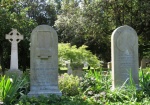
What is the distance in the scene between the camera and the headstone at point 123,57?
26.5 ft

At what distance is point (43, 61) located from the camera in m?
7.53

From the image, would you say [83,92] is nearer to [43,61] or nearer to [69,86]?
[69,86]

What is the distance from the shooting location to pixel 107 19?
72.7ft

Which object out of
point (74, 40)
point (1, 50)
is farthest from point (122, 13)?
point (1, 50)

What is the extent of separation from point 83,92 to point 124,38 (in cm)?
208

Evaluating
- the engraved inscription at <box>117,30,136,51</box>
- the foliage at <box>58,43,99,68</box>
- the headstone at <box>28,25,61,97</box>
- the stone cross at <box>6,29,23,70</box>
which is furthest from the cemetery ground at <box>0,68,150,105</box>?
the foliage at <box>58,43,99,68</box>

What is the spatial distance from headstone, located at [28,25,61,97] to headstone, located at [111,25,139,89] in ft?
5.93

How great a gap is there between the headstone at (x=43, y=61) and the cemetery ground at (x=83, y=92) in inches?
12.4

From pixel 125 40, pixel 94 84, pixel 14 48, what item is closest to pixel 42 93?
pixel 94 84

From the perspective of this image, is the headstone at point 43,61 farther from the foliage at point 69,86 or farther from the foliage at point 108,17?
the foliage at point 108,17

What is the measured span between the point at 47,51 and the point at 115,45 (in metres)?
2.09

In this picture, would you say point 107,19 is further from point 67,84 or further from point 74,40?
point 67,84

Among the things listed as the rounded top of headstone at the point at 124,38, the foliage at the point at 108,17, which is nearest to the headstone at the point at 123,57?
the rounded top of headstone at the point at 124,38

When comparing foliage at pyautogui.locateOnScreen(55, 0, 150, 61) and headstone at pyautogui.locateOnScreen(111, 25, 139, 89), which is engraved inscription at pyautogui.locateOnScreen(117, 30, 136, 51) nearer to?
headstone at pyautogui.locateOnScreen(111, 25, 139, 89)
